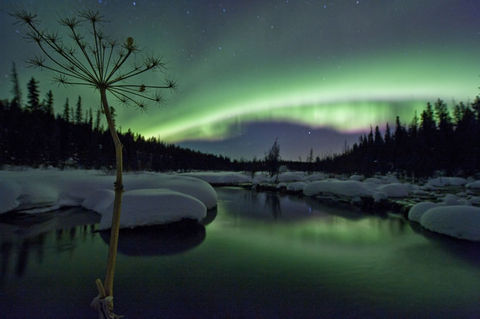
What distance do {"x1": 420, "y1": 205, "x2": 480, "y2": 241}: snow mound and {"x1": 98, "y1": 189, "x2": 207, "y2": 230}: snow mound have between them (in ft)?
45.4

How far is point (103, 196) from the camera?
18.0 metres

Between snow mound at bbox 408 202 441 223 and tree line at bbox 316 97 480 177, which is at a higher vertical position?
tree line at bbox 316 97 480 177

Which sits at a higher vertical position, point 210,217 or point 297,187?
point 297,187

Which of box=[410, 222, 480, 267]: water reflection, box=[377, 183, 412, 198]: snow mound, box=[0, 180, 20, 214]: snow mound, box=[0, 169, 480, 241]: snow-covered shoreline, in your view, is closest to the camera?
box=[410, 222, 480, 267]: water reflection

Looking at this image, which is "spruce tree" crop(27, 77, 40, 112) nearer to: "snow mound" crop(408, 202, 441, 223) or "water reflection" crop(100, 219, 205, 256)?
"water reflection" crop(100, 219, 205, 256)

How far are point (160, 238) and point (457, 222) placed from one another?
1591cm

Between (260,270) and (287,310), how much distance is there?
7.91 feet

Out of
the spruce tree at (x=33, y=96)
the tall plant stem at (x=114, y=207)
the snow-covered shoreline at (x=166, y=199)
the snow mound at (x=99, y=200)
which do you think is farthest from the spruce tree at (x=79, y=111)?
the tall plant stem at (x=114, y=207)

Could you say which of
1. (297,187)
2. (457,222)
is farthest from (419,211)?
(297,187)

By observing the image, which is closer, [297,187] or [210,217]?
[210,217]

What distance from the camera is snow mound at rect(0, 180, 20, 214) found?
15291 mm

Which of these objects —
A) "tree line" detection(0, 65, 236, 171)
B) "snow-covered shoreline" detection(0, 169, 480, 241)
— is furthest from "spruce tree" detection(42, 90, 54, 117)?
"snow-covered shoreline" detection(0, 169, 480, 241)

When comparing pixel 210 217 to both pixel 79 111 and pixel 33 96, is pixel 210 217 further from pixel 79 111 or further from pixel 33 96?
pixel 79 111

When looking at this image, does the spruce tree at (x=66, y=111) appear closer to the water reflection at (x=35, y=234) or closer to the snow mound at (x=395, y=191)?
the water reflection at (x=35, y=234)
